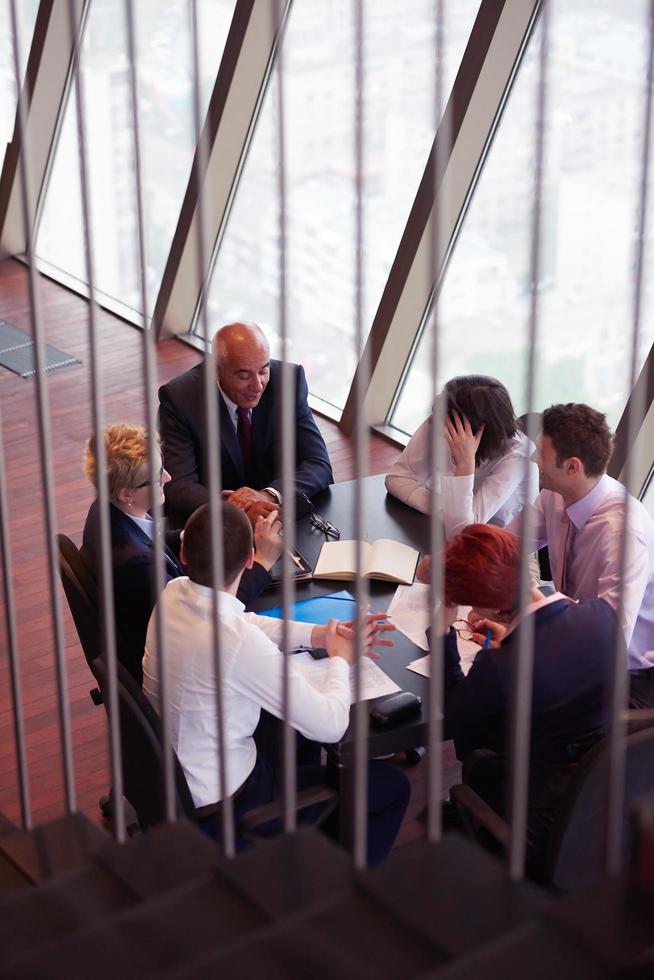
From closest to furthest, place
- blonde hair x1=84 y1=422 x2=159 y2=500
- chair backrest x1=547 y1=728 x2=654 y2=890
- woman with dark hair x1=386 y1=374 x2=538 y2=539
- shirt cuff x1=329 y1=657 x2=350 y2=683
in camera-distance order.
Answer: chair backrest x1=547 y1=728 x2=654 y2=890, shirt cuff x1=329 y1=657 x2=350 y2=683, blonde hair x1=84 y1=422 x2=159 y2=500, woman with dark hair x1=386 y1=374 x2=538 y2=539

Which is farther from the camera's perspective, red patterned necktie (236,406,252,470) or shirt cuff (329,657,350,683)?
red patterned necktie (236,406,252,470)

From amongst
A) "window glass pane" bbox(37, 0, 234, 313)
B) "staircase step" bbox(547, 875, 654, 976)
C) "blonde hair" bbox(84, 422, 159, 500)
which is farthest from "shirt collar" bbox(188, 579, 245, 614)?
"window glass pane" bbox(37, 0, 234, 313)

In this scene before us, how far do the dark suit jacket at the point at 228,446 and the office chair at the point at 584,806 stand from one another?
153 cm

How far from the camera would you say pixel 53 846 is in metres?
2.02

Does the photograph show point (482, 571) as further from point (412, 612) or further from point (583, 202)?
point (583, 202)

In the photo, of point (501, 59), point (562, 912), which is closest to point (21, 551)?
point (501, 59)

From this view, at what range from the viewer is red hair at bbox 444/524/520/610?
286cm

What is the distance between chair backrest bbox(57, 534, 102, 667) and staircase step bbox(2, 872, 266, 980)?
1.51m

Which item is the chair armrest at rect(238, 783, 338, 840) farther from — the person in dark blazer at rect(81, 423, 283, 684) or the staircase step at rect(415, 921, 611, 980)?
the staircase step at rect(415, 921, 611, 980)

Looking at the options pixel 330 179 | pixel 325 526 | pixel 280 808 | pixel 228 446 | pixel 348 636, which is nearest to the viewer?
pixel 280 808

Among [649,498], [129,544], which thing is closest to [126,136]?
[649,498]

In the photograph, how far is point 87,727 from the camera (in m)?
4.16

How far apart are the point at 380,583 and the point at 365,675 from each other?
1.69 feet

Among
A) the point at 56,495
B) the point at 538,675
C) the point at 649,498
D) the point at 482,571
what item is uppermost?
the point at 482,571
